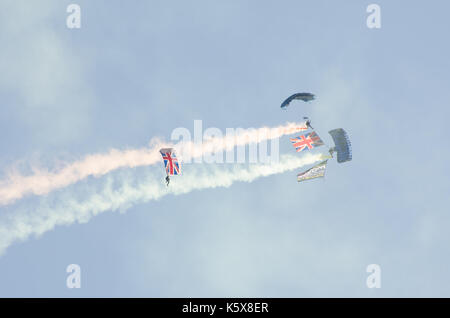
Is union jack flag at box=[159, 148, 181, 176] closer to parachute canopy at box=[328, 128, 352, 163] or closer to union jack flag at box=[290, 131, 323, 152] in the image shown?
union jack flag at box=[290, 131, 323, 152]

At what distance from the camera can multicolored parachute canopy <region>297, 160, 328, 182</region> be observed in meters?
85.8

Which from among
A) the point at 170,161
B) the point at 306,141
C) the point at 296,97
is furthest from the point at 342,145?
the point at 170,161

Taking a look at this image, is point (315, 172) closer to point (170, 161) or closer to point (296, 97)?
point (296, 97)

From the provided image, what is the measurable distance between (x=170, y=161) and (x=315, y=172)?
1564cm

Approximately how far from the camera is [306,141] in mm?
85000

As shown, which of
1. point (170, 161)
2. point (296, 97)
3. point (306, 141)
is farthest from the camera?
point (170, 161)

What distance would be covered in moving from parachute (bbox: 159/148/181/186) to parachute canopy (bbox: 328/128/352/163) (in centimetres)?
1736

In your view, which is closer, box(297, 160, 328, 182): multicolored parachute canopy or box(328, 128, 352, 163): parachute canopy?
box(328, 128, 352, 163): parachute canopy

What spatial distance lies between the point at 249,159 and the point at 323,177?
826cm

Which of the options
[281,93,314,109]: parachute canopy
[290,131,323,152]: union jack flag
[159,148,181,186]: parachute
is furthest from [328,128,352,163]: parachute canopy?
[159,148,181,186]: parachute
